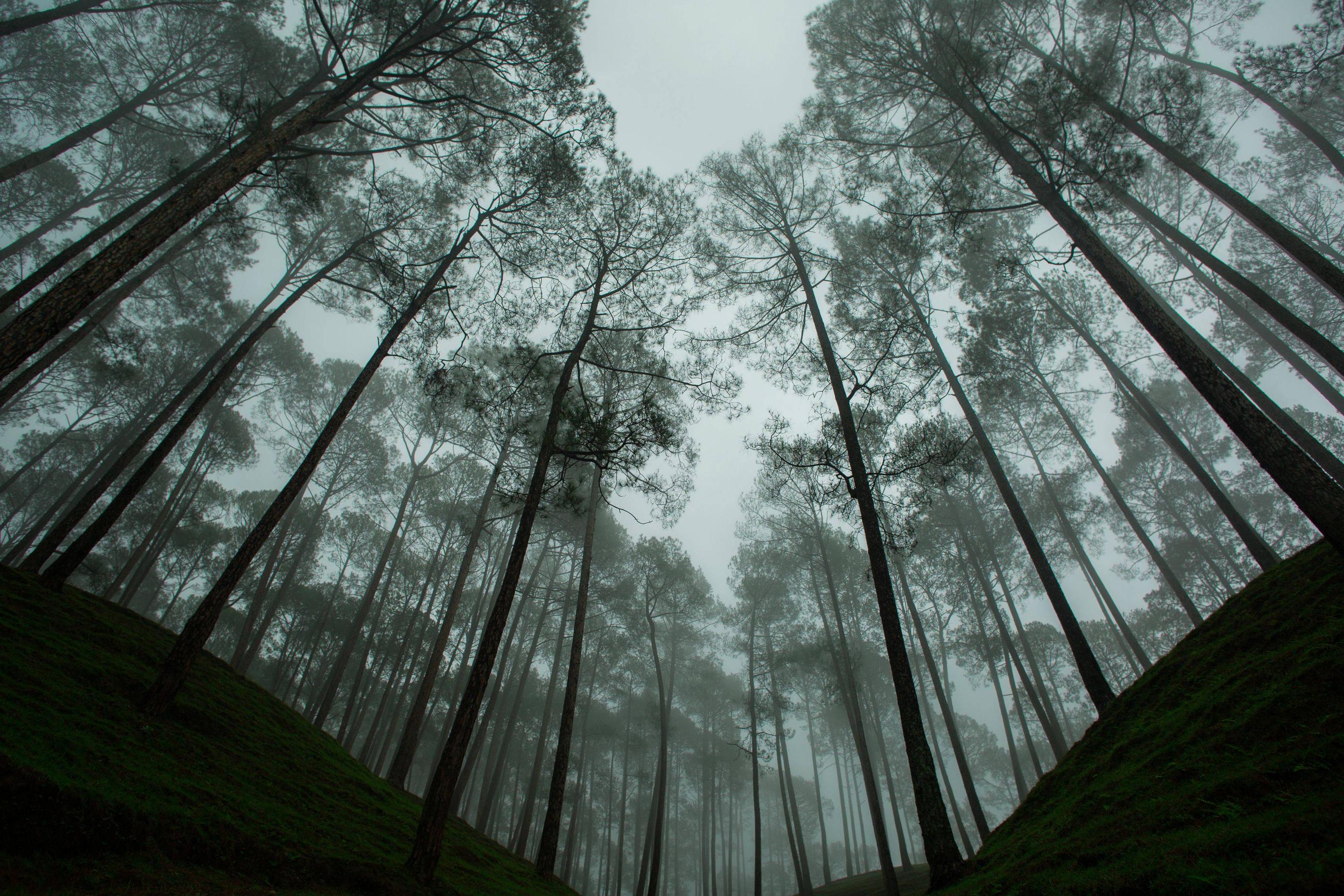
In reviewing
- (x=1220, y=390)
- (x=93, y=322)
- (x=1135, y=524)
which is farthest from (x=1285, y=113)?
(x=93, y=322)

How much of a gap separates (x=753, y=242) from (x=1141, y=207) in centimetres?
854

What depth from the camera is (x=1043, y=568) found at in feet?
32.2

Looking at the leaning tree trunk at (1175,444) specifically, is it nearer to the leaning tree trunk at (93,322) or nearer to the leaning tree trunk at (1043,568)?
the leaning tree trunk at (1043,568)

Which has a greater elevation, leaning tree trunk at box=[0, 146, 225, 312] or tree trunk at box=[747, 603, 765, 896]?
leaning tree trunk at box=[0, 146, 225, 312]

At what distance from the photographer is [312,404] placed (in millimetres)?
21594

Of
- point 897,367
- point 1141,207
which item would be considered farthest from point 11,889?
point 1141,207

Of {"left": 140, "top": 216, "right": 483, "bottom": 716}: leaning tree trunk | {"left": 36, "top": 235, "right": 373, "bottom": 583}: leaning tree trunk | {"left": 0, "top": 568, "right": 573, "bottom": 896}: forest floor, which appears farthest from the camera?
{"left": 36, "top": 235, "right": 373, "bottom": 583}: leaning tree trunk

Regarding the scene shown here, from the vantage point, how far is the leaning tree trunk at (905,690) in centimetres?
638

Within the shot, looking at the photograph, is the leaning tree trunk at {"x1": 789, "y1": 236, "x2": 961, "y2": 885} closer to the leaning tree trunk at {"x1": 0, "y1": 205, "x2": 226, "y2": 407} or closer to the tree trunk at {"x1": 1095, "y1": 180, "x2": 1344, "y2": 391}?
the tree trunk at {"x1": 1095, "y1": 180, "x2": 1344, "y2": 391}

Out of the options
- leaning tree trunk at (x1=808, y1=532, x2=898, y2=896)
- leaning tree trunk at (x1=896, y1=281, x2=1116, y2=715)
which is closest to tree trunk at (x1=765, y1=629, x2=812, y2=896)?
leaning tree trunk at (x1=808, y1=532, x2=898, y2=896)

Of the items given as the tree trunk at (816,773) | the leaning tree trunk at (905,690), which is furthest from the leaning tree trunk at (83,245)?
the tree trunk at (816,773)

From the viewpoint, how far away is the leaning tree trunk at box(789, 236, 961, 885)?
20.9ft

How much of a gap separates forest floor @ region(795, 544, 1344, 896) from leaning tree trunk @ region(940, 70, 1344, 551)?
0.72 m

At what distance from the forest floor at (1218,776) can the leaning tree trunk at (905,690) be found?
462 mm
